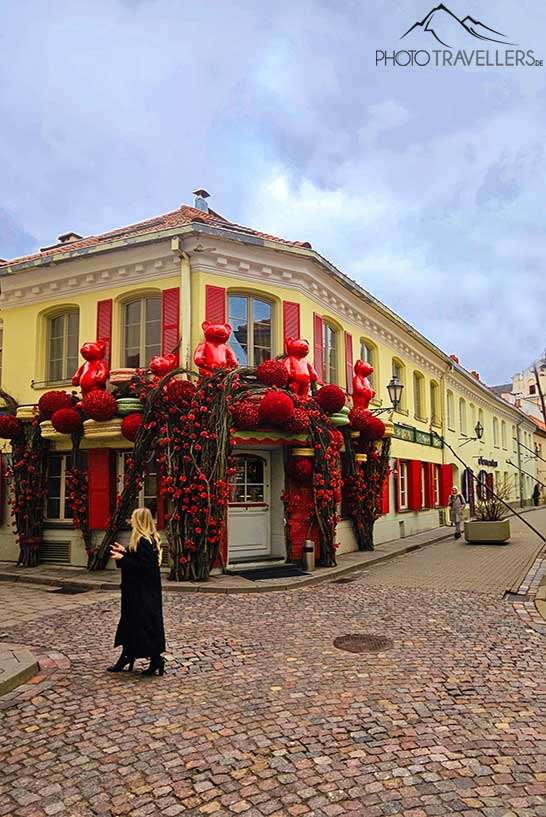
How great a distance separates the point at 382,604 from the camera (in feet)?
29.6

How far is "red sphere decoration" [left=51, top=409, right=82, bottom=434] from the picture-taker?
11836mm

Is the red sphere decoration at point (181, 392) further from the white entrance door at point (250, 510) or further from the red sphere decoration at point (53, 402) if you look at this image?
the red sphere decoration at point (53, 402)

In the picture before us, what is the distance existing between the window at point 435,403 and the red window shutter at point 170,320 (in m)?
13.6

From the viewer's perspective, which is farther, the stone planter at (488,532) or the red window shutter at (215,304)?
the stone planter at (488,532)

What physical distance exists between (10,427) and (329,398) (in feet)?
22.1

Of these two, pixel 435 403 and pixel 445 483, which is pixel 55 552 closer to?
pixel 435 403

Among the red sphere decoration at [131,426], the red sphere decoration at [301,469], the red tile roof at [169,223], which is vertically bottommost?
the red sphere decoration at [301,469]

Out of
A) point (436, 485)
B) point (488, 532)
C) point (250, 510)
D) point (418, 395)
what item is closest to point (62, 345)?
point (250, 510)

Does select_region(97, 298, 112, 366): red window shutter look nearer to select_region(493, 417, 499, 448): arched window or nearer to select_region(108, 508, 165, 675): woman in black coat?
select_region(108, 508, 165, 675): woman in black coat

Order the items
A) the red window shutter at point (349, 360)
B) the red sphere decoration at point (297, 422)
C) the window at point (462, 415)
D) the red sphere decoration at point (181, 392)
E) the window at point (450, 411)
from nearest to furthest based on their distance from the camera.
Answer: the red sphere decoration at point (181, 392) < the red sphere decoration at point (297, 422) < the red window shutter at point (349, 360) < the window at point (450, 411) < the window at point (462, 415)

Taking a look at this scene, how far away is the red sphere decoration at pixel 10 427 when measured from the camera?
505 inches

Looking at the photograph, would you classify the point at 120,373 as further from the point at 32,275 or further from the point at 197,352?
the point at 32,275

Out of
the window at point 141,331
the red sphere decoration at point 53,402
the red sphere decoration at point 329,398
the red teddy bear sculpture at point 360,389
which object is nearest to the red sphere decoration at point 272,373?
the red sphere decoration at point 329,398

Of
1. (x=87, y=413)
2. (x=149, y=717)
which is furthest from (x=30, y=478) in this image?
(x=149, y=717)
